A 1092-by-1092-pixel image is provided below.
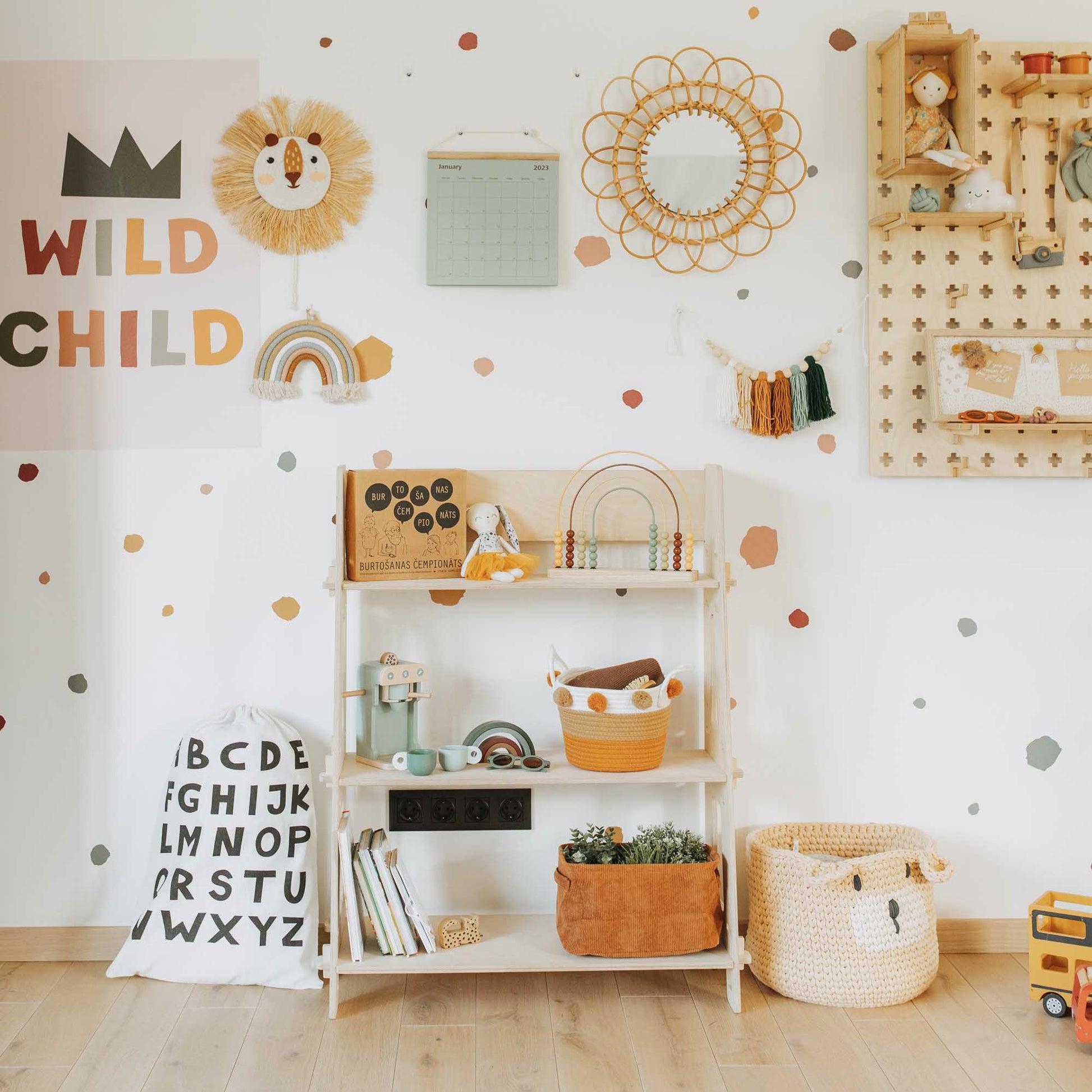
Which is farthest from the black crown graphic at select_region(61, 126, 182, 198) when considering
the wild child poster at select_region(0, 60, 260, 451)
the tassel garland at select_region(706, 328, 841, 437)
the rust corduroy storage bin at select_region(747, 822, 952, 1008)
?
the rust corduroy storage bin at select_region(747, 822, 952, 1008)

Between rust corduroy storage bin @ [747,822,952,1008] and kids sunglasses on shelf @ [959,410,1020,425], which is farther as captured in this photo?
kids sunglasses on shelf @ [959,410,1020,425]

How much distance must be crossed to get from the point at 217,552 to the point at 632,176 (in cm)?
121

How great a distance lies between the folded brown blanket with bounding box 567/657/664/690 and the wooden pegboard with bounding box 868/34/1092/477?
0.66 m

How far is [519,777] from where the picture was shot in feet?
6.90

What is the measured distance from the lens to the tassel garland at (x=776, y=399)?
2.30 m

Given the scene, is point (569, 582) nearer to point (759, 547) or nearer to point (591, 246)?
point (759, 547)

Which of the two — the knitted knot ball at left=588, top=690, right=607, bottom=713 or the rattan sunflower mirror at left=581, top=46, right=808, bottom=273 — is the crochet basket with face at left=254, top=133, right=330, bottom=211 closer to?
the rattan sunflower mirror at left=581, top=46, right=808, bottom=273

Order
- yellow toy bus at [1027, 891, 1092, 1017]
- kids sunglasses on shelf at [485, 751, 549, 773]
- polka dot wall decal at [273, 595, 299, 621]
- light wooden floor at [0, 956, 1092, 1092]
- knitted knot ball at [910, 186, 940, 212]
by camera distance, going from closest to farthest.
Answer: light wooden floor at [0, 956, 1092, 1092], yellow toy bus at [1027, 891, 1092, 1017], kids sunglasses on shelf at [485, 751, 549, 773], knitted knot ball at [910, 186, 940, 212], polka dot wall decal at [273, 595, 299, 621]

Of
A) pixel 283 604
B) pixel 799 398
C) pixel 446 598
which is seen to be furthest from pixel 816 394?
pixel 283 604

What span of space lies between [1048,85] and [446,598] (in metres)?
1.66

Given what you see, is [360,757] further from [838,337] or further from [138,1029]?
[838,337]

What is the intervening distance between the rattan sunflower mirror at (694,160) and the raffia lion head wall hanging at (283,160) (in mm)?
525

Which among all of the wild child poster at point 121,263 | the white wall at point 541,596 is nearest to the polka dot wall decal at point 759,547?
the white wall at point 541,596

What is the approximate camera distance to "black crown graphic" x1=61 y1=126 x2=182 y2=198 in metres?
2.30
